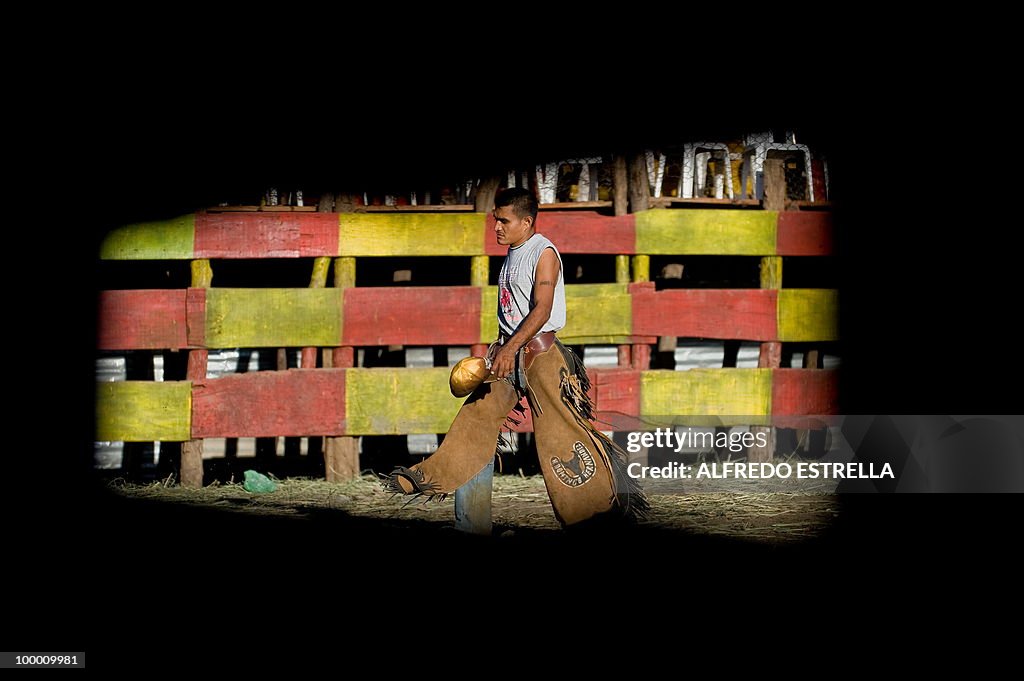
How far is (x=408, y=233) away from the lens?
795 cm

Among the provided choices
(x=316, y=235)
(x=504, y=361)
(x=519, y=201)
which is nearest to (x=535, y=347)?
(x=504, y=361)

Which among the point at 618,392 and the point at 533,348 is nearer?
the point at 533,348

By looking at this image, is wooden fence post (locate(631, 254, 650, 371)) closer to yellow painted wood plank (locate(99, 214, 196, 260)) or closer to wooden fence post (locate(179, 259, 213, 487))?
wooden fence post (locate(179, 259, 213, 487))

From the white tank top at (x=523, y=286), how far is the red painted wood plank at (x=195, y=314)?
10.3 feet

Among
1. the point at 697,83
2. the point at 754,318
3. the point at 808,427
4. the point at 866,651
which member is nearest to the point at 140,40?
the point at 697,83

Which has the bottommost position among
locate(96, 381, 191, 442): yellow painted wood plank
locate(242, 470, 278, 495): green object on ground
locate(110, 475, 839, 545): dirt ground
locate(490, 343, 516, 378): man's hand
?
locate(110, 475, 839, 545): dirt ground

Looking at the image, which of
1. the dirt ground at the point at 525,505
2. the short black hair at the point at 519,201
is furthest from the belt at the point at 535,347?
the dirt ground at the point at 525,505

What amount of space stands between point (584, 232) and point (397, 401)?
5.84 ft

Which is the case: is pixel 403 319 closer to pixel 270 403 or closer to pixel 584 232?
pixel 270 403

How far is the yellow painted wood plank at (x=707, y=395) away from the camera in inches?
320

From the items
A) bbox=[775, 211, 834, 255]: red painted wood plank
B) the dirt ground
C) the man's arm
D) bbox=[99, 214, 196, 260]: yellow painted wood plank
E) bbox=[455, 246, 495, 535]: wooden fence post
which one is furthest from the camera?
bbox=[775, 211, 834, 255]: red painted wood plank

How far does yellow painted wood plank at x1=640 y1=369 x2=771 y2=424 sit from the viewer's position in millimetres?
8133

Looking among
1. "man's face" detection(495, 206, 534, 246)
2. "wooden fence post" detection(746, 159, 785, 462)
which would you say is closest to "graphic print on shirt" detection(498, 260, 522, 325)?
"man's face" detection(495, 206, 534, 246)

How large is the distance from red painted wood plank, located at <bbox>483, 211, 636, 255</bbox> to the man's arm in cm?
292
